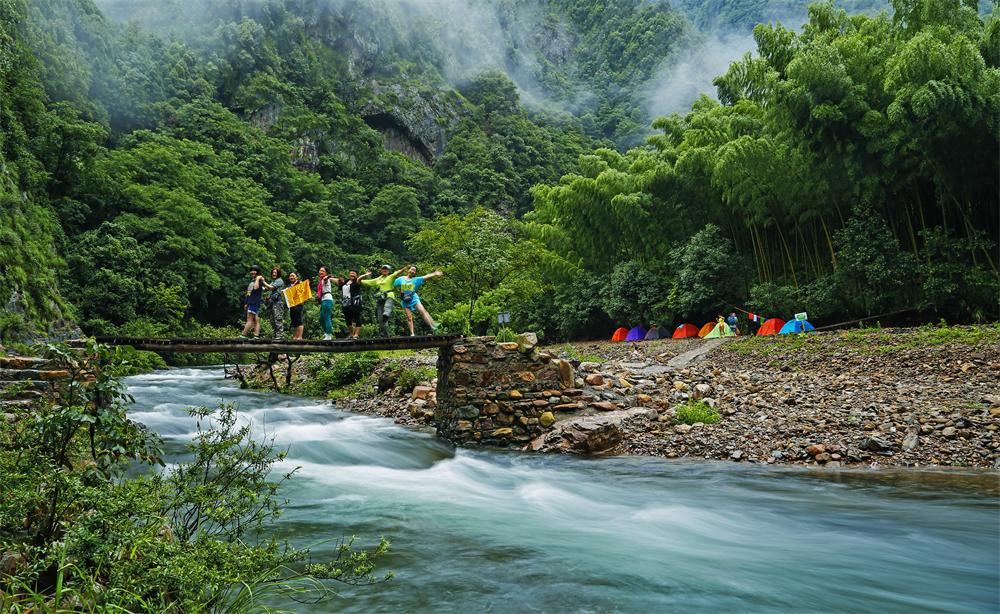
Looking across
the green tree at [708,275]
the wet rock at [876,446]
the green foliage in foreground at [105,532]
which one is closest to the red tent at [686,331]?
the green tree at [708,275]

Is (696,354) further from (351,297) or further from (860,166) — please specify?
(351,297)

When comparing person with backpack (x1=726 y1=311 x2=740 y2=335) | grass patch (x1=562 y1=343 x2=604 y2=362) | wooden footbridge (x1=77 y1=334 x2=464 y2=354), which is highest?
person with backpack (x1=726 y1=311 x2=740 y2=335)

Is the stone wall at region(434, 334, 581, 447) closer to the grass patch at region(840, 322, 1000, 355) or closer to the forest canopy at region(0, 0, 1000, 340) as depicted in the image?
the grass patch at region(840, 322, 1000, 355)

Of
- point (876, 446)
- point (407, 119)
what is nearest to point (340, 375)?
point (876, 446)

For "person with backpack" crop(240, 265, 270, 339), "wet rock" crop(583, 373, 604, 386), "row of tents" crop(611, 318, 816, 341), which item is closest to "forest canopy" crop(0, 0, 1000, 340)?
"row of tents" crop(611, 318, 816, 341)

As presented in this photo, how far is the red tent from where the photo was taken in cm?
2647

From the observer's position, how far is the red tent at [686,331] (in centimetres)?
2647

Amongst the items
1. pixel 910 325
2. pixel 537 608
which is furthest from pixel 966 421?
pixel 910 325

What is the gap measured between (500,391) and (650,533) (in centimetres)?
522

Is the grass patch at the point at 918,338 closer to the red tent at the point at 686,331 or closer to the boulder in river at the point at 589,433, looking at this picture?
the boulder in river at the point at 589,433

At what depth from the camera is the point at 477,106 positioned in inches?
3866

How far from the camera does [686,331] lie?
87.2ft

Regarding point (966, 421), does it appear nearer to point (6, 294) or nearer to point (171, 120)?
point (6, 294)

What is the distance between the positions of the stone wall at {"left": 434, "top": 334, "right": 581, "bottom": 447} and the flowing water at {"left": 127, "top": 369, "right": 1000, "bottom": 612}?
1060mm
